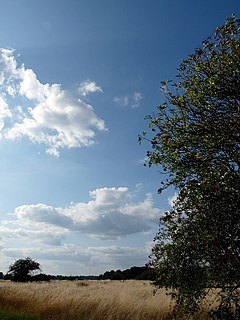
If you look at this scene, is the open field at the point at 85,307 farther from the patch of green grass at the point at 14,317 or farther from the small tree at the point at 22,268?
the small tree at the point at 22,268

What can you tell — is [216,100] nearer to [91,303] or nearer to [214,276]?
[214,276]

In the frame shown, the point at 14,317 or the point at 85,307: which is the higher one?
the point at 85,307

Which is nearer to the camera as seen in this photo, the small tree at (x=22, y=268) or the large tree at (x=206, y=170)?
the large tree at (x=206, y=170)

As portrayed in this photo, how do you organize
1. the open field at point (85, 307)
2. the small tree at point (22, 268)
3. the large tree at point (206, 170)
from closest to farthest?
the large tree at point (206, 170), the open field at point (85, 307), the small tree at point (22, 268)

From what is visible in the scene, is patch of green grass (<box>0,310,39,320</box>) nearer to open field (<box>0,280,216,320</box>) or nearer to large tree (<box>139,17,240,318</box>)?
open field (<box>0,280,216,320</box>)

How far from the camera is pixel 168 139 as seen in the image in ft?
48.2

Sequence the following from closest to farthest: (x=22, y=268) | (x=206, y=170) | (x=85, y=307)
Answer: (x=206, y=170) < (x=85, y=307) < (x=22, y=268)

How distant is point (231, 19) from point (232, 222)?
6941 millimetres

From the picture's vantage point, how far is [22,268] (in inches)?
2692

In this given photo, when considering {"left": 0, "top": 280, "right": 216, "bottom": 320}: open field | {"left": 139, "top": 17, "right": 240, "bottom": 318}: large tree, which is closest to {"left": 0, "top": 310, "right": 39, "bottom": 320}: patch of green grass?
{"left": 0, "top": 280, "right": 216, "bottom": 320}: open field

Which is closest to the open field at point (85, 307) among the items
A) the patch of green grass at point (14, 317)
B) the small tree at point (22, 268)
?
the patch of green grass at point (14, 317)

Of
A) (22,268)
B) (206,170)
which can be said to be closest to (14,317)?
(206,170)

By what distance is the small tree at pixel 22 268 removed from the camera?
67.9 metres

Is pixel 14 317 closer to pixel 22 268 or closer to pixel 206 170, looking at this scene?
pixel 206 170
